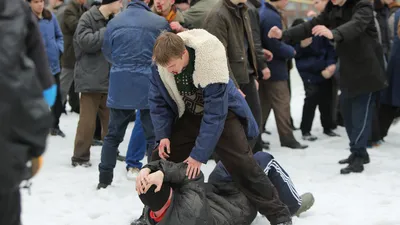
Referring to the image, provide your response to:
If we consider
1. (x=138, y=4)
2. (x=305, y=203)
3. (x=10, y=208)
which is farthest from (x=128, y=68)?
(x=10, y=208)

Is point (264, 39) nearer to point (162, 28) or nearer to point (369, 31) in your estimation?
point (369, 31)

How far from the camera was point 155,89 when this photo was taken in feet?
12.3

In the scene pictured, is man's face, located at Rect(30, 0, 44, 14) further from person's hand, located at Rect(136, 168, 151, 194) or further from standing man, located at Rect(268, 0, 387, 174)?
person's hand, located at Rect(136, 168, 151, 194)

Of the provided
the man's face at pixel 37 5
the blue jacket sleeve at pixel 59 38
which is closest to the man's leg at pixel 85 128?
the man's face at pixel 37 5

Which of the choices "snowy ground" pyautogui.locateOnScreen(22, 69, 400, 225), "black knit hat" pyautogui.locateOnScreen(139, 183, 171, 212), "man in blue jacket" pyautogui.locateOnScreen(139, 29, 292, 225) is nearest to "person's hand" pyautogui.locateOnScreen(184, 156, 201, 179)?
"man in blue jacket" pyautogui.locateOnScreen(139, 29, 292, 225)

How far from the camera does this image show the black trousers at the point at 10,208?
1.96m

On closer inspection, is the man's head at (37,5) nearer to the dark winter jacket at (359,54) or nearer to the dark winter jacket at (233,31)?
the dark winter jacket at (233,31)

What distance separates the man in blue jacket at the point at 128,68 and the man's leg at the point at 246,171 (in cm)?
126

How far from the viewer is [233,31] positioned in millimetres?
5160

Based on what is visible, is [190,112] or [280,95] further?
[280,95]

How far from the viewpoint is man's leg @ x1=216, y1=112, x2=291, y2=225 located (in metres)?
3.70

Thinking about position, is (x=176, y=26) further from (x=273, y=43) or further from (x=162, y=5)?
(x=273, y=43)

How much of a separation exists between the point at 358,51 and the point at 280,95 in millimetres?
1603

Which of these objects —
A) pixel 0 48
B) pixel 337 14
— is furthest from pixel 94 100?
pixel 0 48
